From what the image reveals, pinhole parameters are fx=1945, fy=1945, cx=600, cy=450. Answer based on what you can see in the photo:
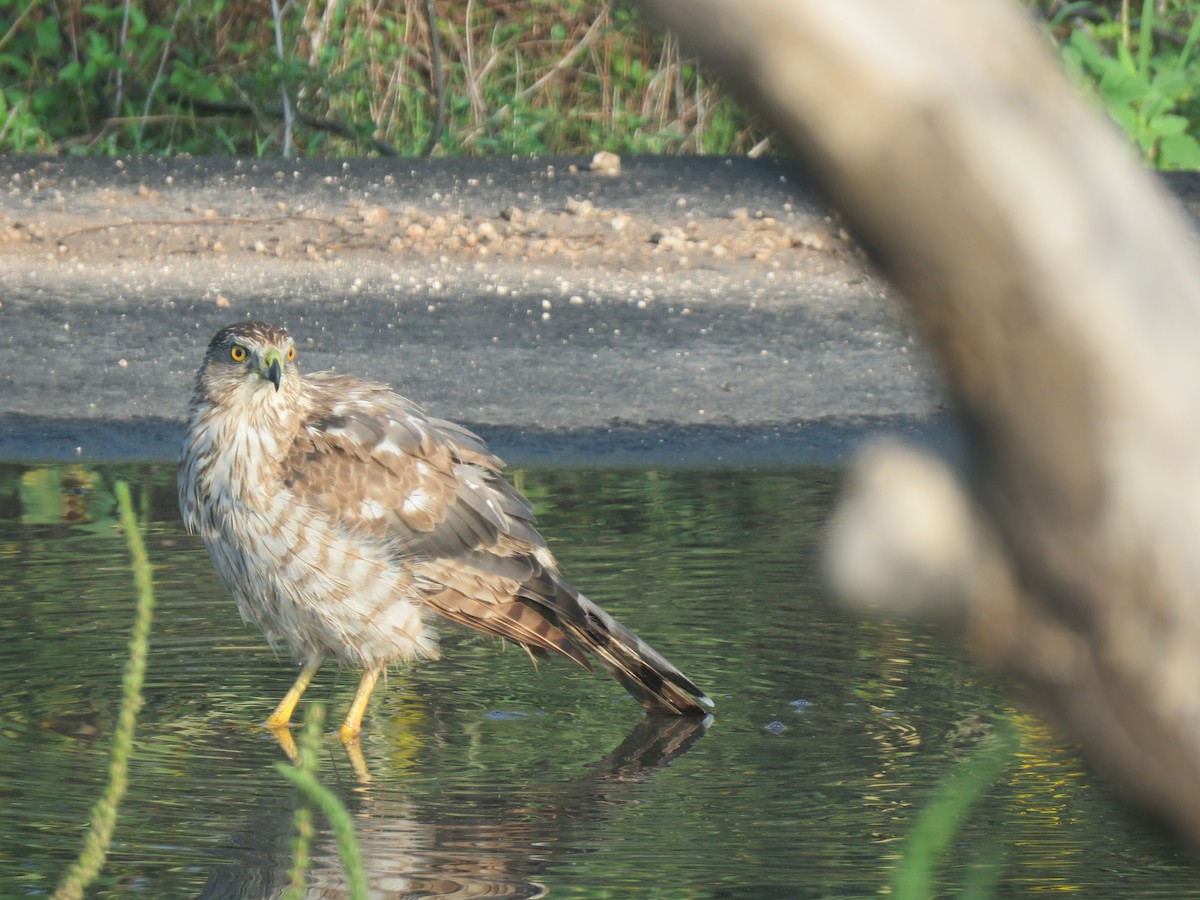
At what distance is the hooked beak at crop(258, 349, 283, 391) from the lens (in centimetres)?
514

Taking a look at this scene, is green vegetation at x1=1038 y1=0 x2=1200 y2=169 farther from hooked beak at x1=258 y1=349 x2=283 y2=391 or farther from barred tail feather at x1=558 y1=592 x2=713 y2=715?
hooked beak at x1=258 y1=349 x2=283 y2=391

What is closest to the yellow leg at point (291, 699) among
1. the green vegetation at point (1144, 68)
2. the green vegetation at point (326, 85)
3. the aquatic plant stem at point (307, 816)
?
the aquatic plant stem at point (307, 816)

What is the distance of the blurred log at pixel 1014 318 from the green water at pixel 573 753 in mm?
2129

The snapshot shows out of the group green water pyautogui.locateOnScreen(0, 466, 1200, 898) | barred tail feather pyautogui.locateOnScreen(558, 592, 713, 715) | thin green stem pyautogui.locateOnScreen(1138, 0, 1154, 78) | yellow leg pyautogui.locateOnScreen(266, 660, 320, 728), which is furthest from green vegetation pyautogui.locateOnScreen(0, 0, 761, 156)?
barred tail feather pyautogui.locateOnScreen(558, 592, 713, 715)

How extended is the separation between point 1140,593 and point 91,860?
1197 mm

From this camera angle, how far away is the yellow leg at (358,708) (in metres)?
5.05

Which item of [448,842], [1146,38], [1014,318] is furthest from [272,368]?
[1146,38]

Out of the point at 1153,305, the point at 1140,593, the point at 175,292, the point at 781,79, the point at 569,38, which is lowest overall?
the point at 175,292

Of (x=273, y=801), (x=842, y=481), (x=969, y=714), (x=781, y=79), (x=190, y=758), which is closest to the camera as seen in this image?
(x=781, y=79)

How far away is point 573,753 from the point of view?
4.75m

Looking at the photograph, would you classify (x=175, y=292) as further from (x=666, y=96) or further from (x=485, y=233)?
(x=666, y=96)

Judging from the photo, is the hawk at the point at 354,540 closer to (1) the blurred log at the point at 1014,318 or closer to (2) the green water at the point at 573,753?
(2) the green water at the point at 573,753

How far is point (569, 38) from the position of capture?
14.0m

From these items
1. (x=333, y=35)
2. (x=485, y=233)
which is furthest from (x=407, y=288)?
(x=333, y=35)
